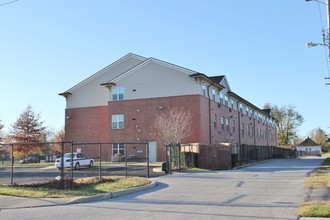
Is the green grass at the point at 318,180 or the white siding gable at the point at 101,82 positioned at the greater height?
the white siding gable at the point at 101,82

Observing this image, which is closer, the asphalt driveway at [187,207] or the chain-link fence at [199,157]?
the asphalt driveway at [187,207]

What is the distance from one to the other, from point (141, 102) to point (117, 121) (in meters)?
3.66

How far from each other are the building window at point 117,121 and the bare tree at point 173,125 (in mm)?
4230

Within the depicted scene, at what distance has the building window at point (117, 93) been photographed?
43612mm

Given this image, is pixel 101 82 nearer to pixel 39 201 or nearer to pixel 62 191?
pixel 62 191

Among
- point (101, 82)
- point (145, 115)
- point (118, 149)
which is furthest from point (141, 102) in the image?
point (101, 82)

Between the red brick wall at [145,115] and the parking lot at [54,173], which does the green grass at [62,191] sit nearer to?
the parking lot at [54,173]

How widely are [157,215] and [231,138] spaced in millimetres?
42707

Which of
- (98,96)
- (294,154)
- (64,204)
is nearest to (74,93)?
(98,96)

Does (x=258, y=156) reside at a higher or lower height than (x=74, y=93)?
lower

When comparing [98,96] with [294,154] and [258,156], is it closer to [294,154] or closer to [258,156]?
[258,156]

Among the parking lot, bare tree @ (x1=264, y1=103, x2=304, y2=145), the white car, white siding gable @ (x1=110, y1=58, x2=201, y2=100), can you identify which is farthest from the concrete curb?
bare tree @ (x1=264, y1=103, x2=304, y2=145)

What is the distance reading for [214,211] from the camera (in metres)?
10.3

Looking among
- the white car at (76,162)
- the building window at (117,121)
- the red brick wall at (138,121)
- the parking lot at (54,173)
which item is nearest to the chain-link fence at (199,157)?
Result: the parking lot at (54,173)
